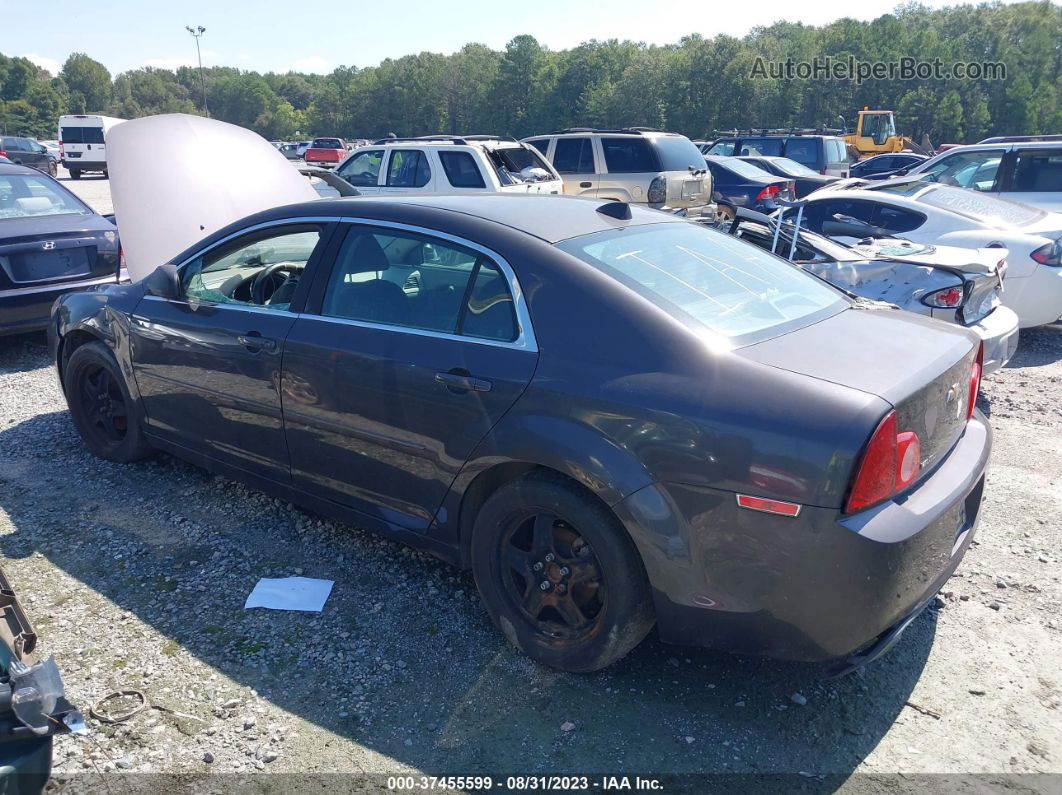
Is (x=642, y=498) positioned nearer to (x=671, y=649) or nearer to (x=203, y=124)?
(x=671, y=649)

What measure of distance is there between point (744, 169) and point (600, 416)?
1518 cm

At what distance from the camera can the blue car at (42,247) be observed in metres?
6.70

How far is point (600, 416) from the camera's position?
2.65 m

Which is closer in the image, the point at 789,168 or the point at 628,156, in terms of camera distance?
the point at 628,156

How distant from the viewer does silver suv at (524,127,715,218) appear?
13.3 meters

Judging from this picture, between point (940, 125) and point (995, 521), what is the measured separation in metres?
52.5

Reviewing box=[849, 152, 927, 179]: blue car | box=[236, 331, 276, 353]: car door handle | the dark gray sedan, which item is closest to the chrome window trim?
the dark gray sedan

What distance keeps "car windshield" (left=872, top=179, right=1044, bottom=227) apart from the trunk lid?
5.43 m

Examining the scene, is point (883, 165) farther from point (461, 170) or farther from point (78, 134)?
point (78, 134)

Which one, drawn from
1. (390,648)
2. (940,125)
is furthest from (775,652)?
(940,125)

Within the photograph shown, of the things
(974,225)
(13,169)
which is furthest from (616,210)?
(13,169)

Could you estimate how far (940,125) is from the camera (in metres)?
48.6

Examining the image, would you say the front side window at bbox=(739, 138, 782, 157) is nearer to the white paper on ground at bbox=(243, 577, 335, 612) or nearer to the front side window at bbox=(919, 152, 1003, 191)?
the front side window at bbox=(919, 152, 1003, 191)

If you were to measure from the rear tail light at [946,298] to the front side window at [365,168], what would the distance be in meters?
8.66
